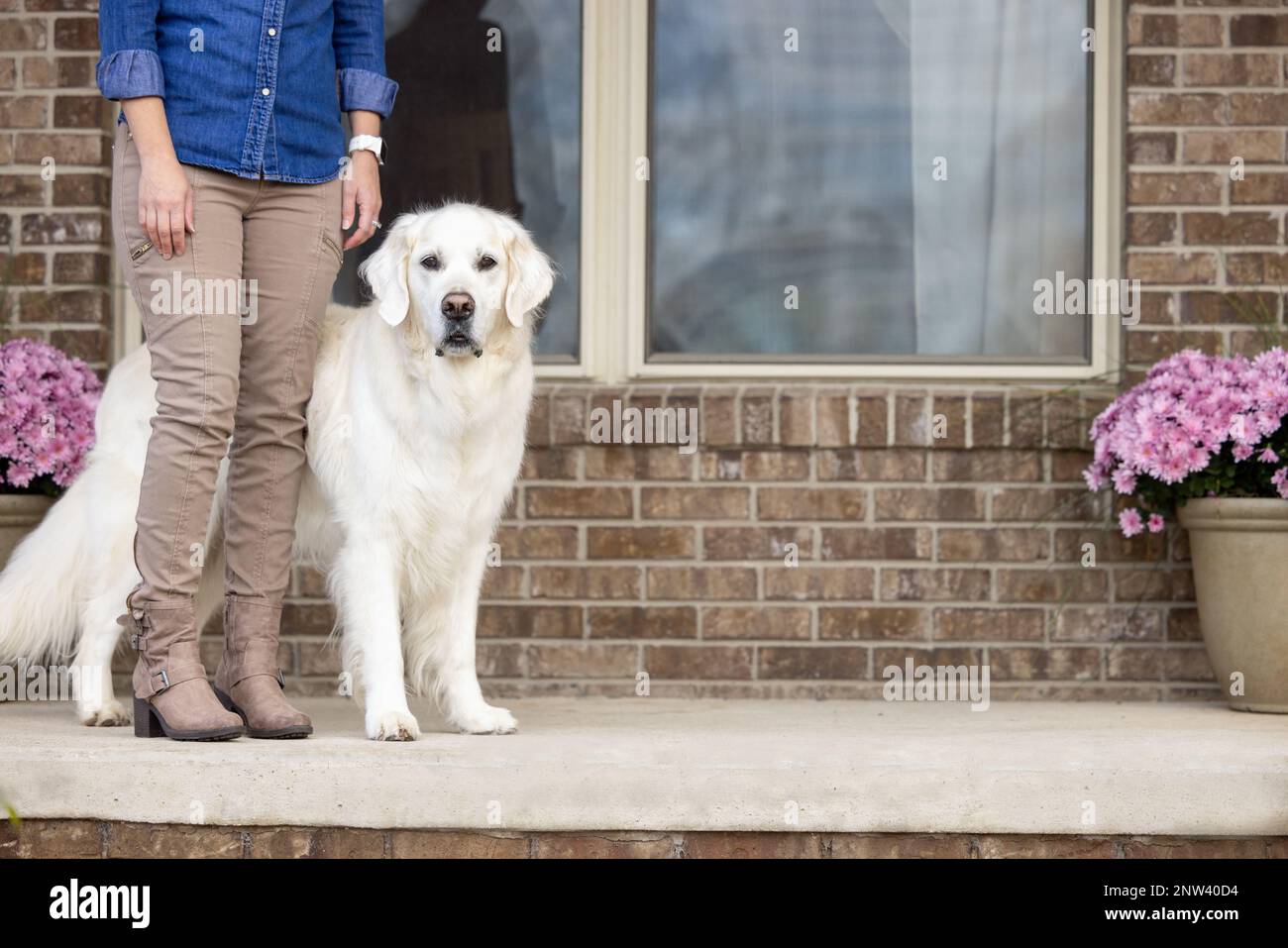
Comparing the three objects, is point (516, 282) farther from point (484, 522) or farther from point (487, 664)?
point (487, 664)

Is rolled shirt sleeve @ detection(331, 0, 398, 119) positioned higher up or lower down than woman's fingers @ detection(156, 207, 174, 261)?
higher up

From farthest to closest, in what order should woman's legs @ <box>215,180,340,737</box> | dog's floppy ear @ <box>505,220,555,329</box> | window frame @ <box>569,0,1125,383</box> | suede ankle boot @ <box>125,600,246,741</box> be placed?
window frame @ <box>569,0,1125,383</box>, dog's floppy ear @ <box>505,220,555,329</box>, woman's legs @ <box>215,180,340,737</box>, suede ankle boot @ <box>125,600,246,741</box>

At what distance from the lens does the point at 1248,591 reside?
3.91 meters

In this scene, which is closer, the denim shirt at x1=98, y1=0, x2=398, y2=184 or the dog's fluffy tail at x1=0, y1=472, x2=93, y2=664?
the denim shirt at x1=98, y1=0, x2=398, y2=184

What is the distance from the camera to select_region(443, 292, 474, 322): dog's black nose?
3.28 meters

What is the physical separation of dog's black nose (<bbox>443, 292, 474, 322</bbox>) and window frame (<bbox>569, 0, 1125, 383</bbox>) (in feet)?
4.02

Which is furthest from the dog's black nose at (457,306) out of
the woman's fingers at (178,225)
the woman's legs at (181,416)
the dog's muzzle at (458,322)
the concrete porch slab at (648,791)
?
the concrete porch slab at (648,791)

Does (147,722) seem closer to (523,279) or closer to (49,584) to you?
(49,584)

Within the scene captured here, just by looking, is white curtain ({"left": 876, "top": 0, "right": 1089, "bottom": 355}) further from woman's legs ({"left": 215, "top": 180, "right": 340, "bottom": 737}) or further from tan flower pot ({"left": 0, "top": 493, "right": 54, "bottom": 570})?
tan flower pot ({"left": 0, "top": 493, "right": 54, "bottom": 570})

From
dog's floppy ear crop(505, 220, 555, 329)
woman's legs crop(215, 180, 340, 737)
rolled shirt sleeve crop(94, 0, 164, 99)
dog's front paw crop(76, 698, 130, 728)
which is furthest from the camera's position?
dog's front paw crop(76, 698, 130, 728)

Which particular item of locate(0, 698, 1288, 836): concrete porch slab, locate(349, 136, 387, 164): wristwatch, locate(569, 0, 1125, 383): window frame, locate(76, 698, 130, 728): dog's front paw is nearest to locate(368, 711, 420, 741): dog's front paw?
locate(0, 698, 1288, 836): concrete porch slab

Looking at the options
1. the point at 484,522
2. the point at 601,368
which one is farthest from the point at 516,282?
the point at 601,368

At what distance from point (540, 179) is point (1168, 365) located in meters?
1.90
